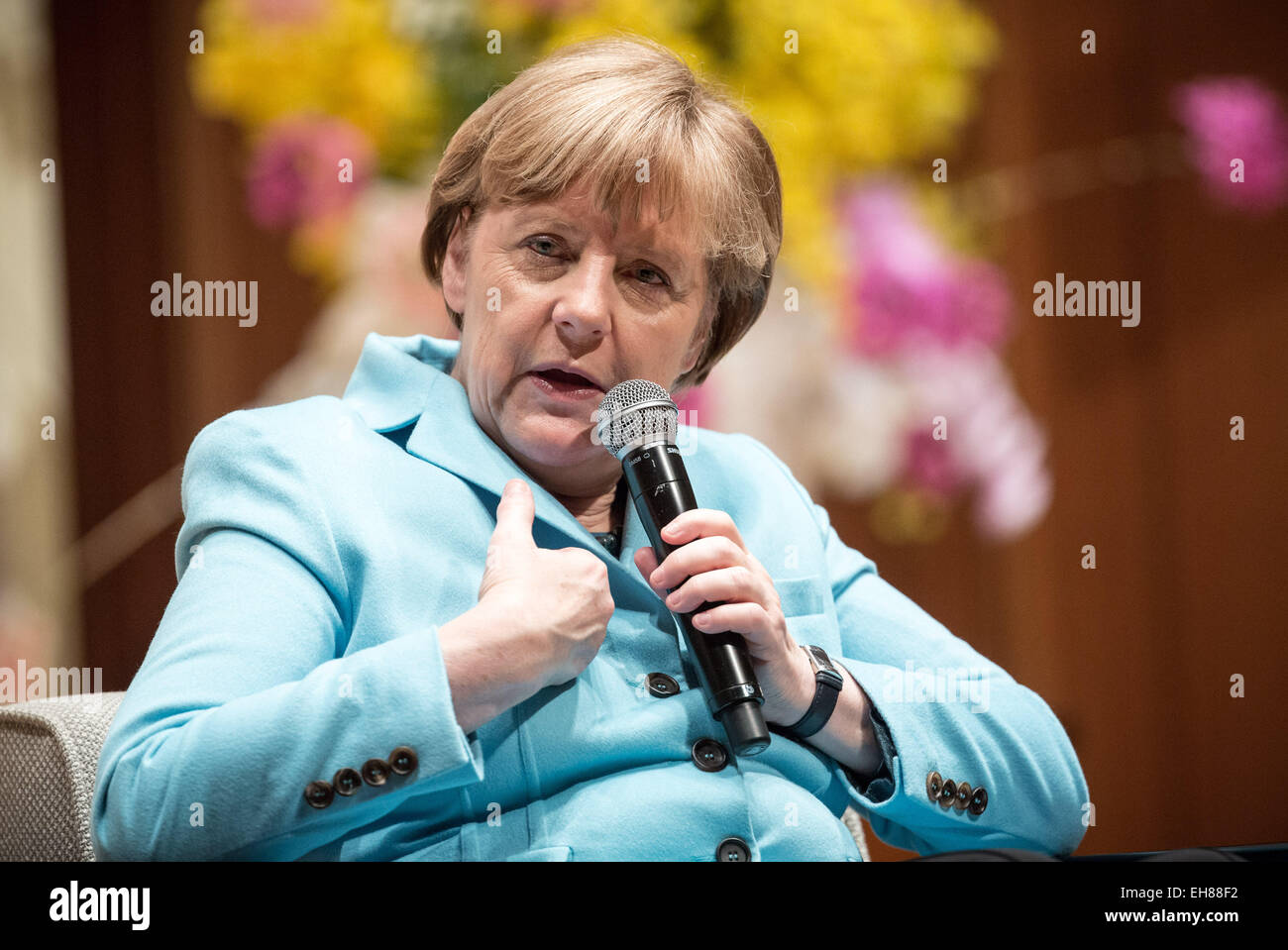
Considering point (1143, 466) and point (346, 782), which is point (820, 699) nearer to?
point (346, 782)

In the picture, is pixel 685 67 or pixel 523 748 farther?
pixel 685 67

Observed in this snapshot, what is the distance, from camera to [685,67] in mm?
1592

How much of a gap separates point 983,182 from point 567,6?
1.20 meters

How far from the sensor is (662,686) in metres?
1.37

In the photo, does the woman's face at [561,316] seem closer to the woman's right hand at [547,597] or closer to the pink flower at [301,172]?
the woman's right hand at [547,597]

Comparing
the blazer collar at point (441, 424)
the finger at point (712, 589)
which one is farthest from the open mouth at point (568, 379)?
the finger at point (712, 589)

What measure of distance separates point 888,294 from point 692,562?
191cm

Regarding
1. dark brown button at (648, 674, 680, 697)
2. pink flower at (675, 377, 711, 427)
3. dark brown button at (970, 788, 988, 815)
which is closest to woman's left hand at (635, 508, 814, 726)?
dark brown button at (648, 674, 680, 697)

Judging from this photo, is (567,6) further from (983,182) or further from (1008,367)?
(1008,367)

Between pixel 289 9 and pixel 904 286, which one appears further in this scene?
pixel 904 286

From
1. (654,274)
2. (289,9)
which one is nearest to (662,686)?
(654,274)
